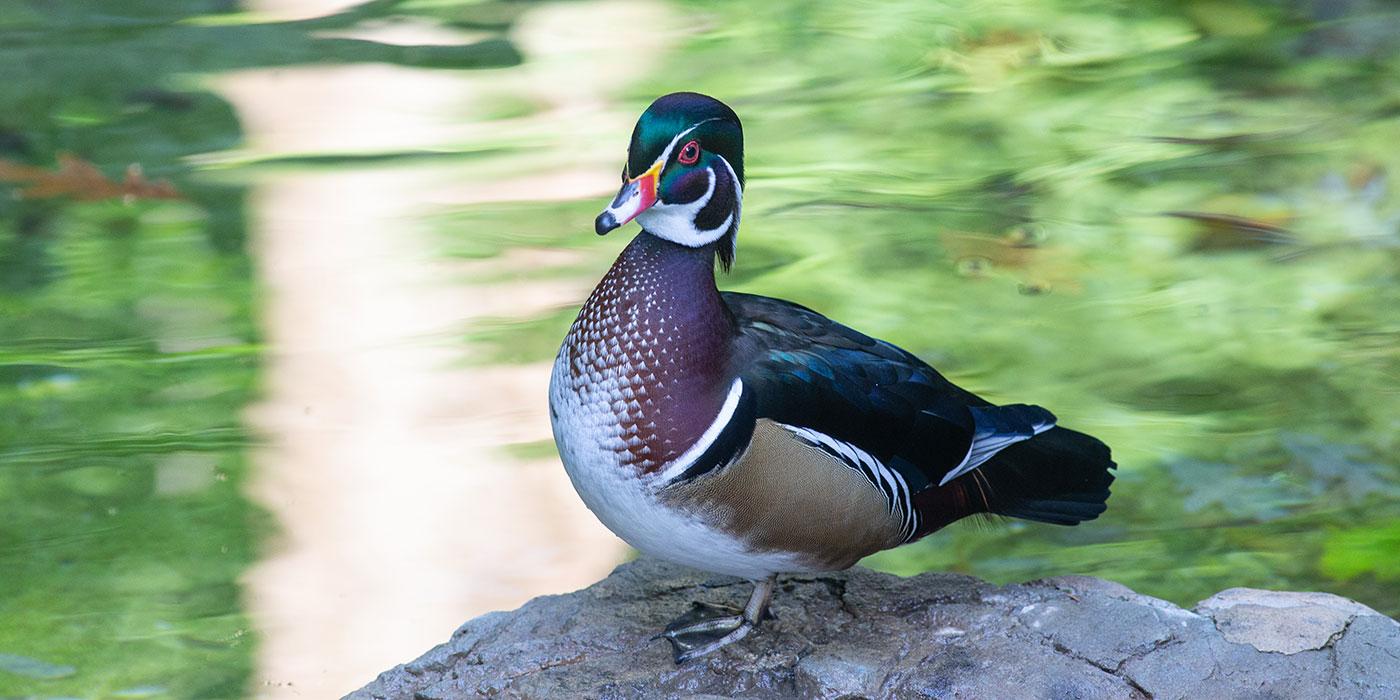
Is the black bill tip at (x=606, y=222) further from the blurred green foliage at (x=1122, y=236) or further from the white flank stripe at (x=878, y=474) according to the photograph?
the blurred green foliage at (x=1122, y=236)

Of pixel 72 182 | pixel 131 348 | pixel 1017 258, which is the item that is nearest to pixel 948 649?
pixel 1017 258

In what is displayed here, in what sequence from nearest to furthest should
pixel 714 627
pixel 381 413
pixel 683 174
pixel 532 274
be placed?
pixel 683 174, pixel 714 627, pixel 381 413, pixel 532 274

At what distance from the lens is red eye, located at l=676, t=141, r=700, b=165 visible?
2555 millimetres

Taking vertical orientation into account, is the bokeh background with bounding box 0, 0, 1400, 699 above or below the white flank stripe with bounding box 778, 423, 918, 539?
below

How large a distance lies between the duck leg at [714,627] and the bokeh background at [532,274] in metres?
1.09

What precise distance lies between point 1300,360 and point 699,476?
2.87 metres

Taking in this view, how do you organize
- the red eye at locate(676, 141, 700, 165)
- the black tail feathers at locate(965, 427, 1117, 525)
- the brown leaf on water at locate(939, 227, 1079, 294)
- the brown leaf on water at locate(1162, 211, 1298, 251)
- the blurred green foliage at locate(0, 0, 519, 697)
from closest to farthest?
the red eye at locate(676, 141, 700, 165), the black tail feathers at locate(965, 427, 1117, 525), the blurred green foliage at locate(0, 0, 519, 697), the brown leaf on water at locate(939, 227, 1079, 294), the brown leaf on water at locate(1162, 211, 1298, 251)

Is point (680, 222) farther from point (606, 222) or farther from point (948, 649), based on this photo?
point (948, 649)

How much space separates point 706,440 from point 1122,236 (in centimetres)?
323

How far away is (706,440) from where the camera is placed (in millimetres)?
2629

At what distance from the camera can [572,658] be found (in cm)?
294

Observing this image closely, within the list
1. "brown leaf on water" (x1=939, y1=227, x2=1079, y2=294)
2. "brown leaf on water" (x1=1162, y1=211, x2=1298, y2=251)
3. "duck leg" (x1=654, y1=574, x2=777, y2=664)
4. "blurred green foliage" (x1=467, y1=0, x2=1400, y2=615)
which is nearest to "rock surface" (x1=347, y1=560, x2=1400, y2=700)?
"duck leg" (x1=654, y1=574, x2=777, y2=664)

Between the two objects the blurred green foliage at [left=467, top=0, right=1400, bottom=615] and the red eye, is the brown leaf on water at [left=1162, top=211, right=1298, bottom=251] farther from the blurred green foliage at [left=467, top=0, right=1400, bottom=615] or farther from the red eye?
the red eye

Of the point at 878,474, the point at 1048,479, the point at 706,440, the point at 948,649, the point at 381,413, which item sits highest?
the point at 706,440
